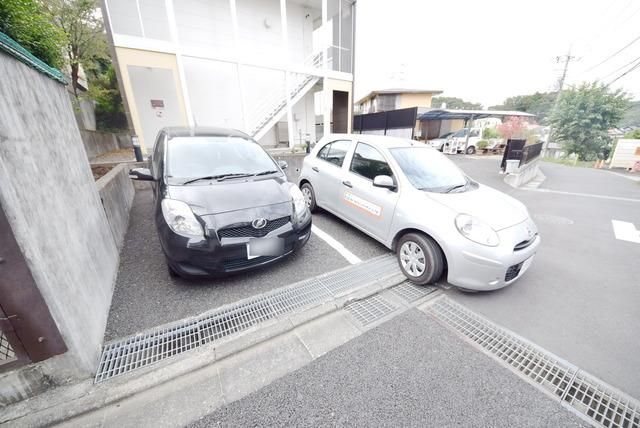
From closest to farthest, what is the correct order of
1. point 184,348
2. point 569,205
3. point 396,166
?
1. point 184,348
2. point 396,166
3. point 569,205

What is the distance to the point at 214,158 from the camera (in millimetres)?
3139

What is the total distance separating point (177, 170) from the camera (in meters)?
2.82

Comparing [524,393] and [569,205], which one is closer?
[524,393]

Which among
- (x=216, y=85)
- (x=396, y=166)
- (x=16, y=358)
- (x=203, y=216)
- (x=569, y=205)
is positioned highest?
(x=216, y=85)

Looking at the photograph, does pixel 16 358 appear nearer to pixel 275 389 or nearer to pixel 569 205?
pixel 275 389

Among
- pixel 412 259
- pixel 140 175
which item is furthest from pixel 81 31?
pixel 412 259

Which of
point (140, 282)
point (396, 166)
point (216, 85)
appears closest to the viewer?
point (140, 282)

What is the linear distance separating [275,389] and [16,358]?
4.97ft

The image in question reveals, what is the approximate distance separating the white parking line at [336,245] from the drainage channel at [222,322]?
24 cm

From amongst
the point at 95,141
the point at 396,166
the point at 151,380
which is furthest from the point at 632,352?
the point at 95,141

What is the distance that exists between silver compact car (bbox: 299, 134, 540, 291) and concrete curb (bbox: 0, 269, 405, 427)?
4.32 ft

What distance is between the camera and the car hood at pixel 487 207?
2541mm

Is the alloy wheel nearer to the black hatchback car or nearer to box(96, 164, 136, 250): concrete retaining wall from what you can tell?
the black hatchback car

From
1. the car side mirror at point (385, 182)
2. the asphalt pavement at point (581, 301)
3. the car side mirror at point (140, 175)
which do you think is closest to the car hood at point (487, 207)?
the car side mirror at point (385, 182)
